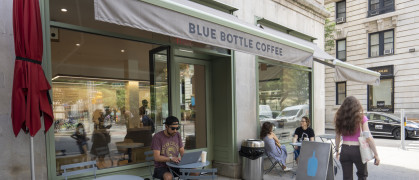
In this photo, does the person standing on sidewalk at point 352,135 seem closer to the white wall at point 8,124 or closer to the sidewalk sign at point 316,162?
the sidewalk sign at point 316,162

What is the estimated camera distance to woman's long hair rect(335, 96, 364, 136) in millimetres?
3914

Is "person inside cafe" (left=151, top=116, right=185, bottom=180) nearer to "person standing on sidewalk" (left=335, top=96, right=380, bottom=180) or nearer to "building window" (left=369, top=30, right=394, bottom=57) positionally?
"person standing on sidewalk" (left=335, top=96, right=380, bottom=180)

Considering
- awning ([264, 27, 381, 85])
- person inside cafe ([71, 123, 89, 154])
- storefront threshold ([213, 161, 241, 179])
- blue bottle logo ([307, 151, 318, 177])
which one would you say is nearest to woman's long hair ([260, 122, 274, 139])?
storefront threshold ([213, 161, 241, 179])

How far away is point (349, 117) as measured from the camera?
13.1ft

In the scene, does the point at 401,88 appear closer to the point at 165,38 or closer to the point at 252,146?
the point at 252,146

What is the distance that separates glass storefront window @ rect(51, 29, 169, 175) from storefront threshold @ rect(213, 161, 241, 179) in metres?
1.78

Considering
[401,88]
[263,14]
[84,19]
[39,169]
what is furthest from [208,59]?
[401,88]

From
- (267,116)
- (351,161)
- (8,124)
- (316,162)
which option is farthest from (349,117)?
(8,124)

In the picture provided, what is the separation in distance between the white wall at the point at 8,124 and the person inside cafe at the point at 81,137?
133 cm

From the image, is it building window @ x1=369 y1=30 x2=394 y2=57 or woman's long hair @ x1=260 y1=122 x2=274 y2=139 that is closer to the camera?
woman's long hair @ x1=260 y1=122 x2=274 y2=139

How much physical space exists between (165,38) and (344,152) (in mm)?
3748

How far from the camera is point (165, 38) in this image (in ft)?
16.4

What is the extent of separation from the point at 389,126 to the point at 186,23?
13.9 m

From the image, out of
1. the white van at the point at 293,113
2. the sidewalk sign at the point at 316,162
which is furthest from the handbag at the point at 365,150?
the white van at the point at 293,113
